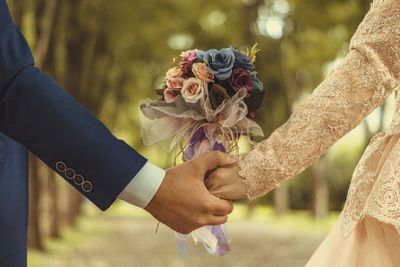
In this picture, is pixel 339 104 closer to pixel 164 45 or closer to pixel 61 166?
pixel 61 166

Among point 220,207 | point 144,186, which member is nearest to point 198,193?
point 220,207

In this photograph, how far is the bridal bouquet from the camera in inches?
132

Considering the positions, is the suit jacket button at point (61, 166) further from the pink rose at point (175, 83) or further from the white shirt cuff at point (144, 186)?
the pink rose at point (175, 83)

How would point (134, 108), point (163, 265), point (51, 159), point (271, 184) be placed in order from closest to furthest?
point (51, 159) < point (271, 184) < point (163, 265) < point (134, 108)

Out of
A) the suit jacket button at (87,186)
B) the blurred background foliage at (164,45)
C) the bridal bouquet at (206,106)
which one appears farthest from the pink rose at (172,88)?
the blurred background foliage at (164,45)

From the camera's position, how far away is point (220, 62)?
3.38m

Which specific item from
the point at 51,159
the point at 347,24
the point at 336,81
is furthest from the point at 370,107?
the point at 347,24

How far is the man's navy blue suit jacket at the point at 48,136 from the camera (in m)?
2.37

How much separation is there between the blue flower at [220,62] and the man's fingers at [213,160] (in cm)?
50

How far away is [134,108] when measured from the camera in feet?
95.0

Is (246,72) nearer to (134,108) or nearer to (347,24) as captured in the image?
(347,24)

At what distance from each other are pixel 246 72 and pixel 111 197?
1304mm

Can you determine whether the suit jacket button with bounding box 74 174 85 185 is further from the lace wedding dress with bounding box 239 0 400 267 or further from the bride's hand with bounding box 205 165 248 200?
the lace wedding dress with bounding box 239 0 400 267

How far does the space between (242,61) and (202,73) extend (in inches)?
10.3
